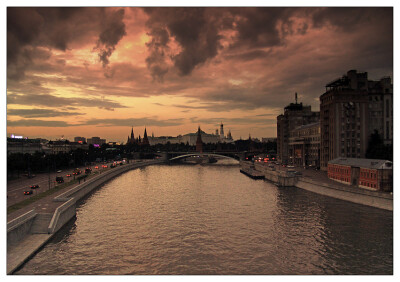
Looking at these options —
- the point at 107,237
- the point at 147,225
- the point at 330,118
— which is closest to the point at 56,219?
the point at 107,237

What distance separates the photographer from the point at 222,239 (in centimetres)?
3284

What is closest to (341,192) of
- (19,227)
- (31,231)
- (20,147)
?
(31,231)

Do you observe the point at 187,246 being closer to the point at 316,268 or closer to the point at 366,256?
the point at 316,268

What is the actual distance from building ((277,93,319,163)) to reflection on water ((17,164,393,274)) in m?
84.0

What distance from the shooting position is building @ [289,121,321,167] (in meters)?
102

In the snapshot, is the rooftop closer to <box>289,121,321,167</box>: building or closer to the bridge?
<box>289,121,321,167</box>: building

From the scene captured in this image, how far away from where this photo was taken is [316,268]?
25.9 meters

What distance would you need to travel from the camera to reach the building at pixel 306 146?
102 metres

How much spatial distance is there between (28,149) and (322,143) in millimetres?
118429

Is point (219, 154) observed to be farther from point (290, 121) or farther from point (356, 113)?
point (356, 113)

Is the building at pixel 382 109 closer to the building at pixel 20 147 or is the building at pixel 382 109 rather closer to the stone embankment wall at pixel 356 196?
the stone embankment wall at pixel 356 196

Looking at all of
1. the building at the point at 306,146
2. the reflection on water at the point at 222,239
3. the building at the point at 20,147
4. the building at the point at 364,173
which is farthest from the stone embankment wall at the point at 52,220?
the building at the point at 20,147

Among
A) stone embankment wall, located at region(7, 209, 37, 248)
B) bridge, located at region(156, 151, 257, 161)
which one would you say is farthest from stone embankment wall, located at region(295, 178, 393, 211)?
bridge, located at region(156, 151, 257, 161)

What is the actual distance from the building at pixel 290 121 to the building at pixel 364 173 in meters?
65.8
